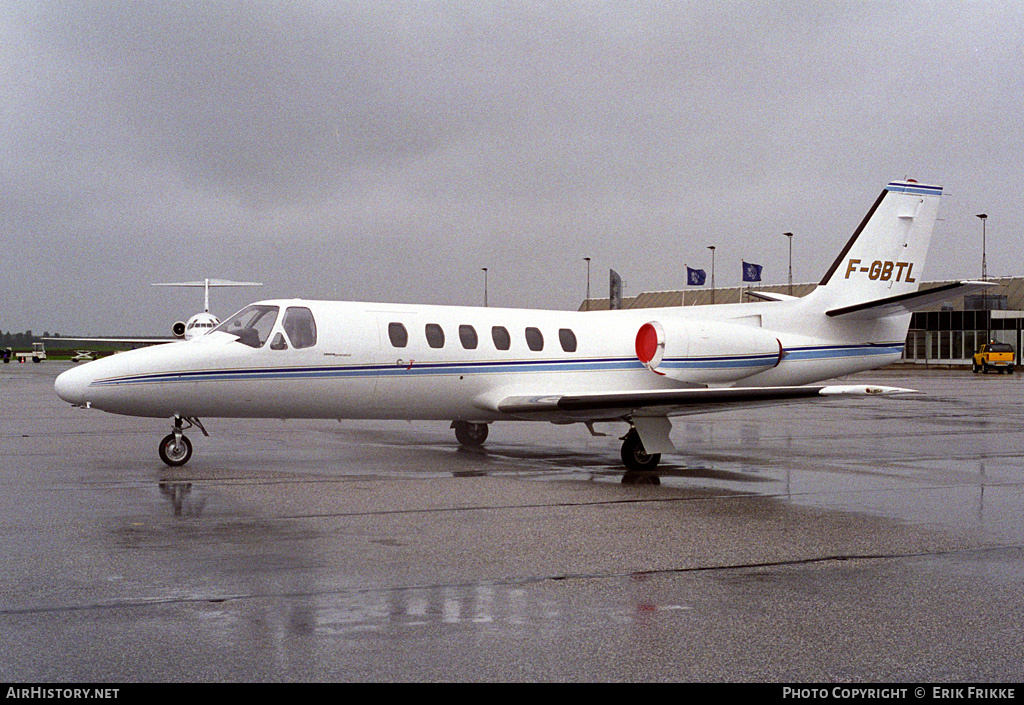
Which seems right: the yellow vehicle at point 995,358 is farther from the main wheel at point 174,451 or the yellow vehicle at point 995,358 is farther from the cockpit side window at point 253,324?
the main wheel at point 174,451

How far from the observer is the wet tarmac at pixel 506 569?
196 inches

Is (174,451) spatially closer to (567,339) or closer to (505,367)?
(505,367)

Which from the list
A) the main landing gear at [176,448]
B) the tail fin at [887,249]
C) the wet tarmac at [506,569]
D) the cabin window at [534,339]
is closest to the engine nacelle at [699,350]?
the cabin window at [534,339]

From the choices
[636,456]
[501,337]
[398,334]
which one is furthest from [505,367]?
[636,456]

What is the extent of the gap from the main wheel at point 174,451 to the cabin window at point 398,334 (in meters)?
3.14

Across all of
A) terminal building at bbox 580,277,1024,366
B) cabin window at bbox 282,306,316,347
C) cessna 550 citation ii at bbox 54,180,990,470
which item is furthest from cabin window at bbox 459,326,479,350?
terminal building at bbox 580,277,1024,366

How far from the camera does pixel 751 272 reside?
68.3 metres

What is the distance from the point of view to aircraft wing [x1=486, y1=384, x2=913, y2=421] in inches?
488

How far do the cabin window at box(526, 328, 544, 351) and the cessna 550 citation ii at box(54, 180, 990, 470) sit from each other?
0.09 feet


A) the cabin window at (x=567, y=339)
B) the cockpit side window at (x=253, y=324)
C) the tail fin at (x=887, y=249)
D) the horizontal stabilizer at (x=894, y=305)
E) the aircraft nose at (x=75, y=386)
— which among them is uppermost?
the tail fin at (x=887, y=249)

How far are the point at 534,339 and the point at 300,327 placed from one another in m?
3.73

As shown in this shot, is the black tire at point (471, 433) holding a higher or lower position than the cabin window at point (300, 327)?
lower

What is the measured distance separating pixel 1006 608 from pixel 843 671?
188 cm

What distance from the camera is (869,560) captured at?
7.56 meters
